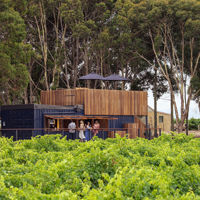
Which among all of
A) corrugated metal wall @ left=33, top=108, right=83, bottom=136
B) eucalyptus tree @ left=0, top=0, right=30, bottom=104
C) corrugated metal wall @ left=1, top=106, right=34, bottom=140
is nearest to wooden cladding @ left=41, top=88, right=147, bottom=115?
eucalyptus tree @ left=0, top=0, right=30, bottom=104

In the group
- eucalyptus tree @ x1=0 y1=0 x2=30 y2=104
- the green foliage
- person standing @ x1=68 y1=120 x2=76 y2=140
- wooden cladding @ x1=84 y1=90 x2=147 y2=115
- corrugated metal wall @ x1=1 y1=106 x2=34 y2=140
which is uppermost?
eucalyptus tree @ x1=0 y1=0 x2=30 y2=104

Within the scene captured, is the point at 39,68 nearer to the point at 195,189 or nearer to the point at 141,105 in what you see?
the point at 141,105

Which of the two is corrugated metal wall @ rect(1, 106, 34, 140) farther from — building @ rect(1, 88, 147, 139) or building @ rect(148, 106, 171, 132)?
building @ rect(148, 106, 171, 132)

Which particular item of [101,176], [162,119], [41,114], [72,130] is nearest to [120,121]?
[41,114]

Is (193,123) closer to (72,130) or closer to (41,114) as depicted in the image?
(41,114)

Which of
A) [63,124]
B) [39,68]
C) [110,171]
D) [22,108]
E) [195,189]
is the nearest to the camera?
[195,189]

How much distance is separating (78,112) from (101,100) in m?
2.58

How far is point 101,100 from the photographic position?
31438 millimetres

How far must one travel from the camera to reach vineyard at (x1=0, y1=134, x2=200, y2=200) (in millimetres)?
4848

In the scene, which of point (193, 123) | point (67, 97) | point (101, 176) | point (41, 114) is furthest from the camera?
point (193, 123)

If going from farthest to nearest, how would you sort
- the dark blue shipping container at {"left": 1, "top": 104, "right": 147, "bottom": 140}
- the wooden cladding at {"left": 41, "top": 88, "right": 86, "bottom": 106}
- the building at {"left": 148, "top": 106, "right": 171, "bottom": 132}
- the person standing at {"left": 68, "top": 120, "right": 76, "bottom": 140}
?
the building at {"left": 148, "top": 106, "right": 171, "bottom": 132} < the wooden cladding at {"left": 41, "top": 88, "right": 86, "bottom": 106} < the dark blue shipping container at {"left": 1, "top": 104, "right": 147, "bottom": 140} < the person standing at {"left": 68, "top": 120, "right": 76, "bottom": 140}

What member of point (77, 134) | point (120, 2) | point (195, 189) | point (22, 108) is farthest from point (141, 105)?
point (195, 189)

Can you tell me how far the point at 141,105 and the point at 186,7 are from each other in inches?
457

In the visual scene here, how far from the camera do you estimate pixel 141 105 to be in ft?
111
